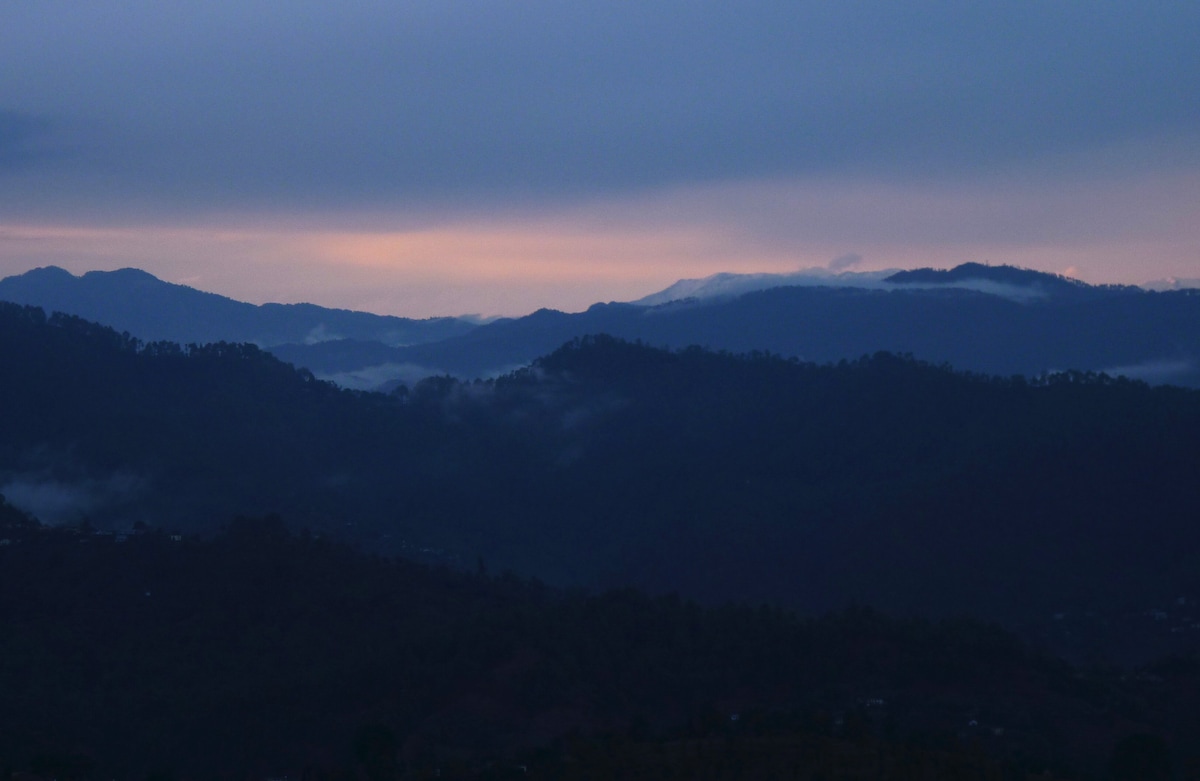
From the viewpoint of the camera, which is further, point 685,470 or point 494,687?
point 685,470

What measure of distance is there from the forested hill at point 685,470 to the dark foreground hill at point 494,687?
2335cm

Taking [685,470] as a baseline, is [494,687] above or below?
above

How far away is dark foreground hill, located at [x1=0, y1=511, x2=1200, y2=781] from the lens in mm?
35000

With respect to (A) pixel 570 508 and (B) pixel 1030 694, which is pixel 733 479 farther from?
(B) pixel 1030 694

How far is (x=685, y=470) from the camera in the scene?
109312 mm

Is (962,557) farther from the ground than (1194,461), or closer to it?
closer to it

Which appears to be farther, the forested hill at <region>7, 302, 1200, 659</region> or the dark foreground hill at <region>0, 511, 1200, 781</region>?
the forested hill at <region>7, 302, 1200, 659</region>

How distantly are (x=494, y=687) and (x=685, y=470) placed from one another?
6419cm

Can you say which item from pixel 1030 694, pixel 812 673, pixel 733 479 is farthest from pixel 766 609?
pixel 733 479

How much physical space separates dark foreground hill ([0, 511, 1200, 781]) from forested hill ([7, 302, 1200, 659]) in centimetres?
2335

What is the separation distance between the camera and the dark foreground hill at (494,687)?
35.0 metres

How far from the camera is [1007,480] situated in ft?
292

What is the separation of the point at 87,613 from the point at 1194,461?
2305 inches

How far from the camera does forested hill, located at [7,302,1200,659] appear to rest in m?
79.2
